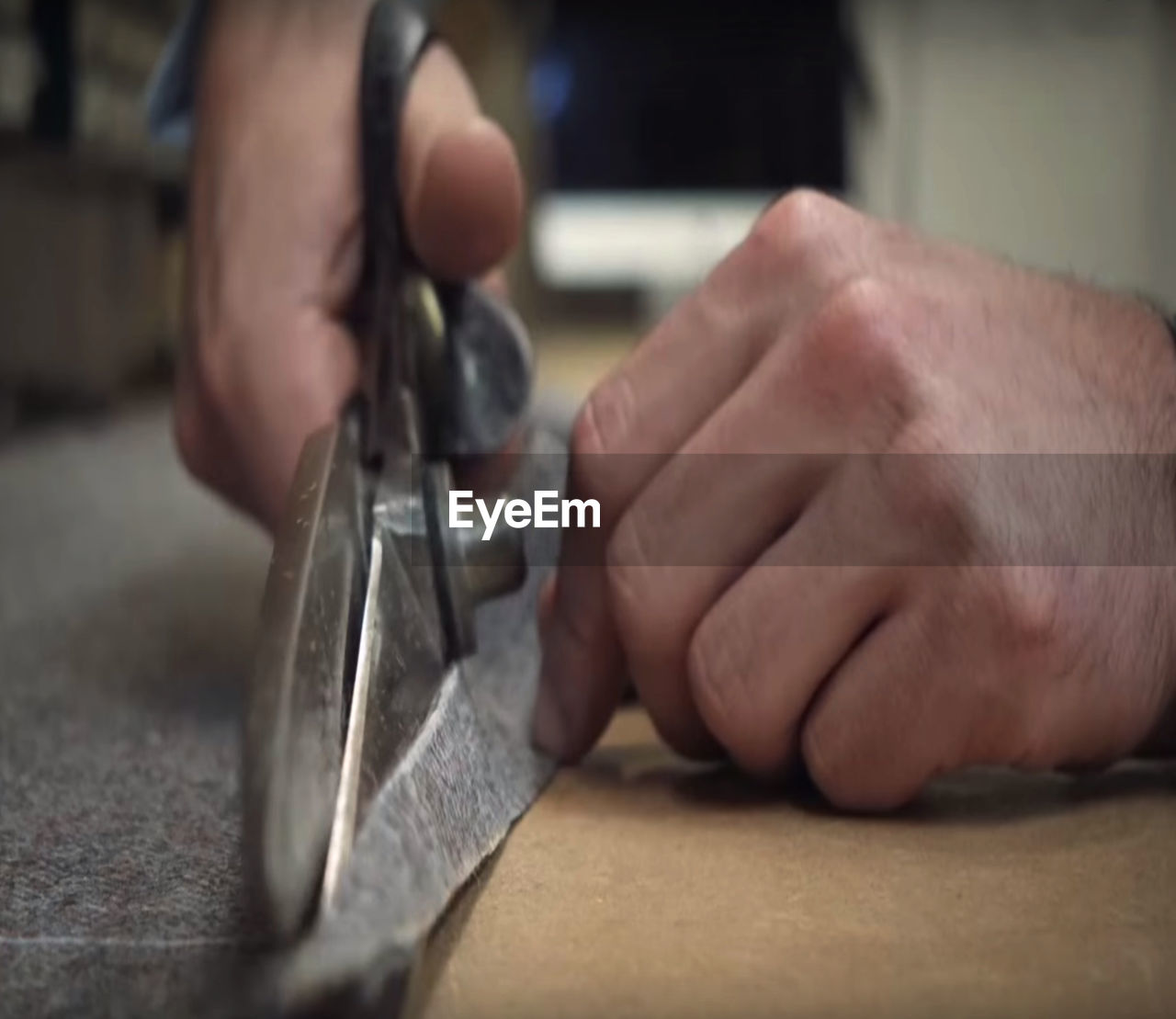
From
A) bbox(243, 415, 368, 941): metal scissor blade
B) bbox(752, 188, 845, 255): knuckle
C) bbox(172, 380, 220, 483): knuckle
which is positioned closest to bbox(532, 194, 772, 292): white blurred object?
bbox(172, 380, 220, 483): knuckle

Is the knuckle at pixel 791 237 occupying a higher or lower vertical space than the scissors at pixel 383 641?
higher

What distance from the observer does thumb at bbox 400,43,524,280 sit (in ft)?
1.69

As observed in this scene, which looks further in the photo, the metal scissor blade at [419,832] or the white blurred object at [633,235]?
the white blurred object at [633,235]

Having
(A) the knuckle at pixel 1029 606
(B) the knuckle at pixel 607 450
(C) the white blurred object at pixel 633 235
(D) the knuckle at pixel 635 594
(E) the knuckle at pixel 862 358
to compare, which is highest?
(E) the knuckle at pixel 862 358

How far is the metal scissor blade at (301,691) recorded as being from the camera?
0.25 meters

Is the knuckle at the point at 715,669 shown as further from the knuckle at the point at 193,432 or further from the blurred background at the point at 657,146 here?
the blurred background at the point at 657,146

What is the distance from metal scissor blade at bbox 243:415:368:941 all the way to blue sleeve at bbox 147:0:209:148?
1.54 feet

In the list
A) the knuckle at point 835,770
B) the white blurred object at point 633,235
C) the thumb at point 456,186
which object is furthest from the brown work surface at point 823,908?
the white blurred object at point 633,235

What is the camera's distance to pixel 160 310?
2334 mm

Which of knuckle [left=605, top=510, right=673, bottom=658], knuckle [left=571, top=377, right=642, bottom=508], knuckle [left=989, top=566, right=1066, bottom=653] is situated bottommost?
knuckle [left=605, top=510, right=673, bottom=658]

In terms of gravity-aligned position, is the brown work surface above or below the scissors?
below

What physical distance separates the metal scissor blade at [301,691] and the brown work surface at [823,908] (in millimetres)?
49

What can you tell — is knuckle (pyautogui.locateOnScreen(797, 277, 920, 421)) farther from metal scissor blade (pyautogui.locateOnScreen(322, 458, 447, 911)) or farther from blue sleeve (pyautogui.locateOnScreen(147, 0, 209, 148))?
blue sleeve (pyautogui.locateOnScreen(147, 0, 209, 148))

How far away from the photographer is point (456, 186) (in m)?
0.52
